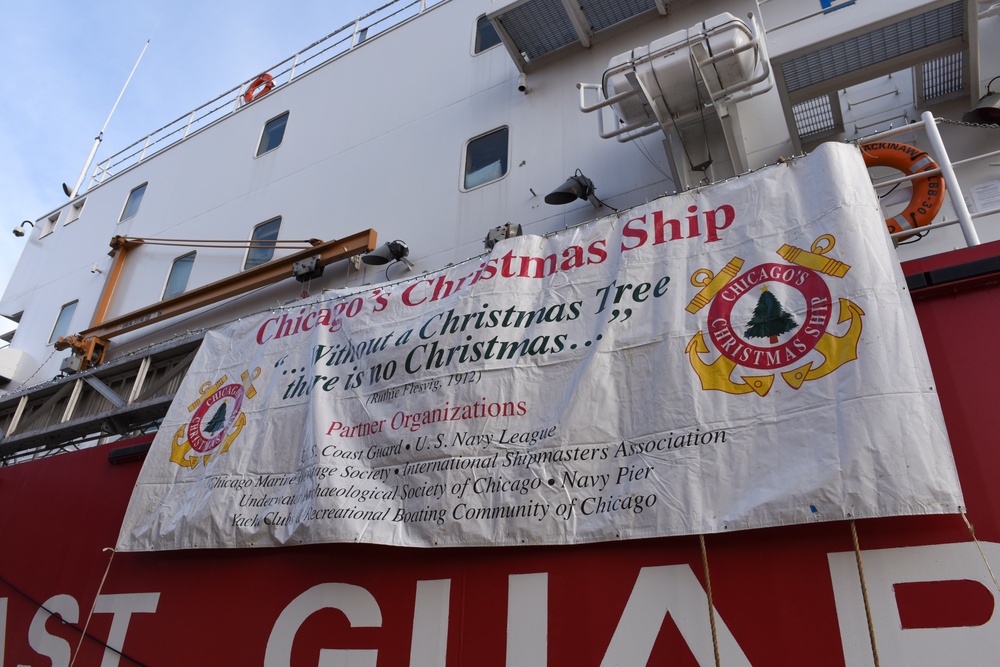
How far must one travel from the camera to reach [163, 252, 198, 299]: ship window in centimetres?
1114

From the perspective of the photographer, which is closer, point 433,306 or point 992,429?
point 992,429

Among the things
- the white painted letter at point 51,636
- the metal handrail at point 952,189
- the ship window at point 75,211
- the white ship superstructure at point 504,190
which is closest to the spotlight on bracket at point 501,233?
the white ship superstructure at point 504,190

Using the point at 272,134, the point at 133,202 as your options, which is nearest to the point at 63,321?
the point at 133,202

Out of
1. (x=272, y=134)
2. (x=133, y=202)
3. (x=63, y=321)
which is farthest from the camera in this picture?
(x=133, y=202)

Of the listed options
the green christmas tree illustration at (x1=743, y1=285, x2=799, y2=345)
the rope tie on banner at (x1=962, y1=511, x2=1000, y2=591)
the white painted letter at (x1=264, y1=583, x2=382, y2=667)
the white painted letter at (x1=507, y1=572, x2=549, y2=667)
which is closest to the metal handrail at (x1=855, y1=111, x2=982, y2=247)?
the green christmas tree illustration at (x1=743, y1=285, x2=799, y2=345)

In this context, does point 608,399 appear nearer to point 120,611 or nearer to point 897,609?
point 897,609

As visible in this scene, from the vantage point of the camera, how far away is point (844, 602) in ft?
11.5

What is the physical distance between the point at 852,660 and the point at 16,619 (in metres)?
7.32

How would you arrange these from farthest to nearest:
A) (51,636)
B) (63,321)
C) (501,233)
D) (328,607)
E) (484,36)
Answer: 1. (63,321)
2. (484,36)
3. (501,233)
4. (51,636)
5. (328,607)

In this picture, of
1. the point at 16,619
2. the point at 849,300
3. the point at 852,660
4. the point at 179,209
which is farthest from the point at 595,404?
the point at 179,209

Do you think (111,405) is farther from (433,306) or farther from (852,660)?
(852,660)

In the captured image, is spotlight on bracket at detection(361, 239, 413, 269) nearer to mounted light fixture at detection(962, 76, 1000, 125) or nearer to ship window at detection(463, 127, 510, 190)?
ship window at detection(463, 127, 510, 190)

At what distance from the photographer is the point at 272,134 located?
11.8 m

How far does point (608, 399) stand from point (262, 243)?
7.00 metres
